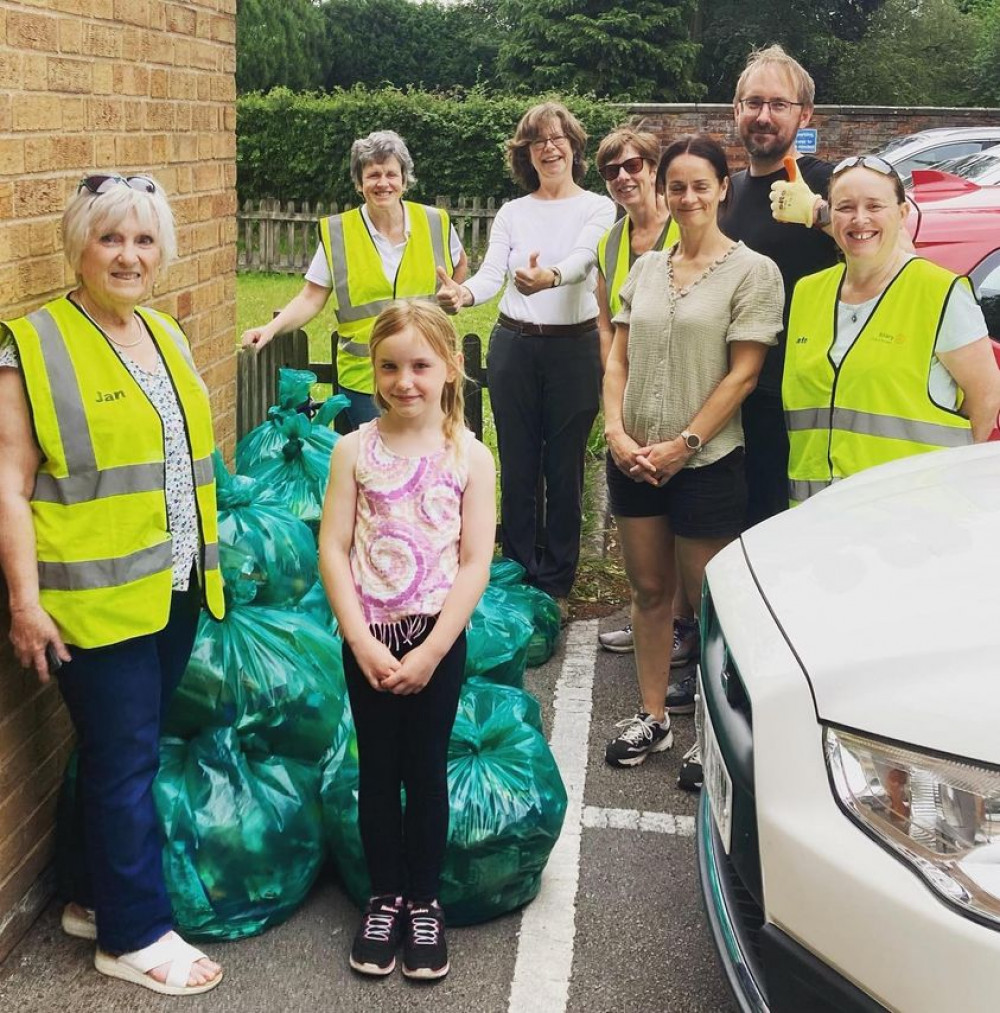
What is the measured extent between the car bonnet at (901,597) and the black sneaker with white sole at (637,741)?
47.6 inches

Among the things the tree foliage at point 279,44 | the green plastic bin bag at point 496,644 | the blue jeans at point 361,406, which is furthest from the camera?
the tree foliage at point 279,44

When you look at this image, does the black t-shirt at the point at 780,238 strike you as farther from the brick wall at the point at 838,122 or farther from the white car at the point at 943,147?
the brick wall at the point at 838,122

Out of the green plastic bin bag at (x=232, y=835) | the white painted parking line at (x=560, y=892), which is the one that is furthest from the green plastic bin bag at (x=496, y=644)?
the green plastic bin bag at (x=232, y=835)

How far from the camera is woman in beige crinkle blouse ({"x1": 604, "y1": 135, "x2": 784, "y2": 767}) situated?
3549 mm

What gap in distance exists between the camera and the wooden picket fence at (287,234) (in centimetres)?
1897

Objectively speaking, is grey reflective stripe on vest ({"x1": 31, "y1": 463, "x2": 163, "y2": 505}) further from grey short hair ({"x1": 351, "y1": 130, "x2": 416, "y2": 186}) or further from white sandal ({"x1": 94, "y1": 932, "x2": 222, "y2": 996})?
grey short hair ({"x1": 351, "y1": 130, "x2": 416, "y2": 186})

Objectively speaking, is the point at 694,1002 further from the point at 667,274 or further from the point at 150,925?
the point at 667,274

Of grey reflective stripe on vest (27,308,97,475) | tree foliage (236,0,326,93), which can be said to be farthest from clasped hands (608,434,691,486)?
tree foliage (236,0,326,93)

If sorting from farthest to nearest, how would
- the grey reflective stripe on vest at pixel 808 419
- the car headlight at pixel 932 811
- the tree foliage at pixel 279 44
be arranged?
the tree foliage at pixel 279 44 → the grey reflective stripe on vest at pixel 808 419 → the car headlight at pixel 932 811

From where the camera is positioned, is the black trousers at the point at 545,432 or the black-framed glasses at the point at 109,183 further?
the black trousers at the point at 545,432

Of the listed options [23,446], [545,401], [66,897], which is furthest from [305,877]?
[545,401]

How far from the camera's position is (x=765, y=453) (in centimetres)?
416

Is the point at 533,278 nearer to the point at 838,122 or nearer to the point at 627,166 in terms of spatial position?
the point at 627,166

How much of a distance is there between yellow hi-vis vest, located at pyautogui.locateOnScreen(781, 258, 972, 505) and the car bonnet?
21 centimetres
